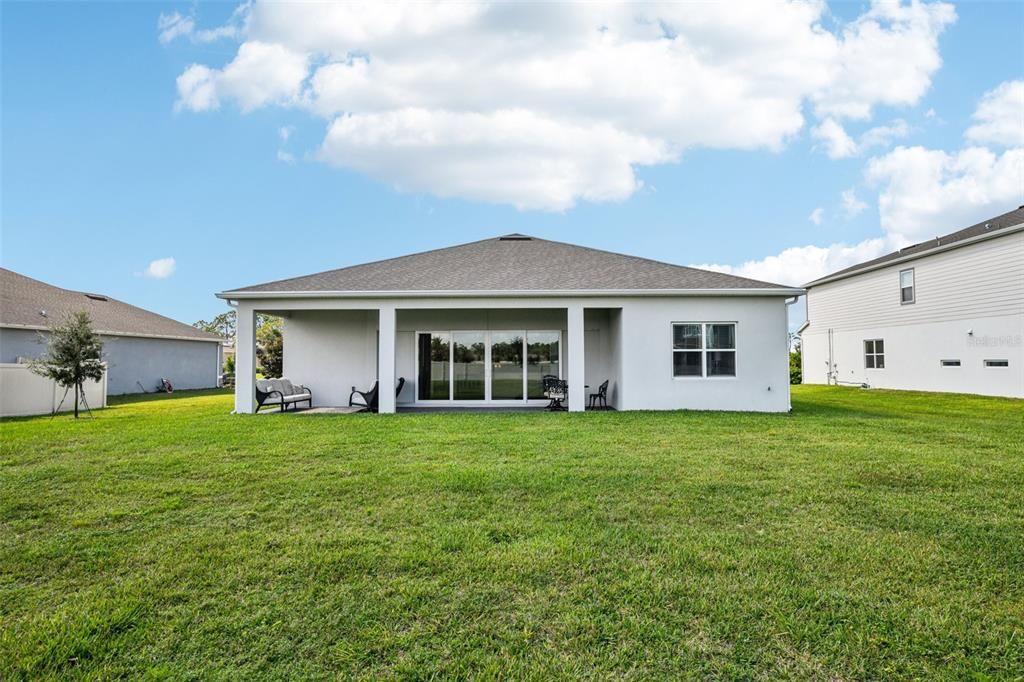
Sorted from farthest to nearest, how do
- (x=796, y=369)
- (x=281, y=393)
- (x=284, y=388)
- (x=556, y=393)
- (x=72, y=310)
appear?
(x=796, y=369)
(x=72, y=310)
(x=284, y=388)
(x=556, y=393)
(x=281, y=393)

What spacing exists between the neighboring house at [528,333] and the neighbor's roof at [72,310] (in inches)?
376

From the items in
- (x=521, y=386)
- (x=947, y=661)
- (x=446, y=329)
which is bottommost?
(x=947, y=661)

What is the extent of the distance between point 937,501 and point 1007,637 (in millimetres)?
2891

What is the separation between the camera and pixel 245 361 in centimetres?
1254

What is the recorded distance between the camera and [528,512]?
4.83 m

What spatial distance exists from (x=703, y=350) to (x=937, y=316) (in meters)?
12.4

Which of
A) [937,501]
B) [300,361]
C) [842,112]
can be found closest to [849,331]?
[842,112]

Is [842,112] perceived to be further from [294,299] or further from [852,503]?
[294,299]

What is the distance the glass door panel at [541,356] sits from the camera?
14812 mm

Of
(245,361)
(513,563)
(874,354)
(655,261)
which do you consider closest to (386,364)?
(245,361)

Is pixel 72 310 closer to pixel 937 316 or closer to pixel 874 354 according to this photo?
pixel 937 316

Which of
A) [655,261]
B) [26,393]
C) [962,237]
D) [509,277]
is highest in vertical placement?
[962,237]

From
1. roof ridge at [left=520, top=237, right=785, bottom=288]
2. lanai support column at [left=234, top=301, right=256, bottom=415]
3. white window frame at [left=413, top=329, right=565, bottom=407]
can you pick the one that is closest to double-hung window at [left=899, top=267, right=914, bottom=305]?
roof ridge at [left=520, top=237, right=785, bottom=288]

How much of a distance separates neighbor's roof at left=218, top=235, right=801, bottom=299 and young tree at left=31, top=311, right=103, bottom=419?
135 inches
